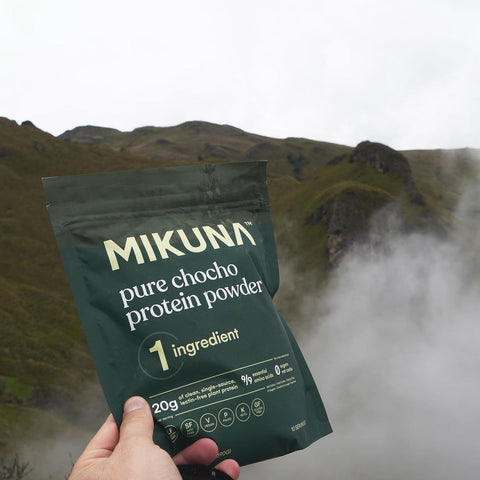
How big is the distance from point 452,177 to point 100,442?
624 feet

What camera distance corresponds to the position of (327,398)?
118812 millimetres

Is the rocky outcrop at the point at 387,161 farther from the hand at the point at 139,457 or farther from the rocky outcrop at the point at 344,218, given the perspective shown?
the hand at the point at 139,457

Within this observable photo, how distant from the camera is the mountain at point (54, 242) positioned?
144 ft

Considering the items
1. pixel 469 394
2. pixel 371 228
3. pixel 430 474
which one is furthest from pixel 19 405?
pixel 469 394

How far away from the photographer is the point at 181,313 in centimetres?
331

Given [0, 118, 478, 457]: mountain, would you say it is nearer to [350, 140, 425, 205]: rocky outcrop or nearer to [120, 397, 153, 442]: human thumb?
[350, 140, 425, 205]: rocky outcrop

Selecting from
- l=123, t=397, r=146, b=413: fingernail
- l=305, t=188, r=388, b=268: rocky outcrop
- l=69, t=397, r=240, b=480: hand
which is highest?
l=305, t=188, r=388, b=268: rocky outcrop

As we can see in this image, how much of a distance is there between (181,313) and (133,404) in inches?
26.9

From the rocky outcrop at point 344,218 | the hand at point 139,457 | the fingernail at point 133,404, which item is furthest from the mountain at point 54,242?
the fingernail at point 133,404

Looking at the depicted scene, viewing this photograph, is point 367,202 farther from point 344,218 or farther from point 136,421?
point 136,421

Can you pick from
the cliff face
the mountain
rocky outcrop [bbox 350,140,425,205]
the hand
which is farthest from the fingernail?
rocky outcrop [bbox 350,140,425,205]

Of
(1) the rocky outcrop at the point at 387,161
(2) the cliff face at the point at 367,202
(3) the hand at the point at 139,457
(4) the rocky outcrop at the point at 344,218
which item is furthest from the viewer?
(1) the rocky outcrop at the point at 387,161

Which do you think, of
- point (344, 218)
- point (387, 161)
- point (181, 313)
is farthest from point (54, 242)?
point (181, 313)

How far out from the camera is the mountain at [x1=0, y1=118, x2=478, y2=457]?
43.9m
